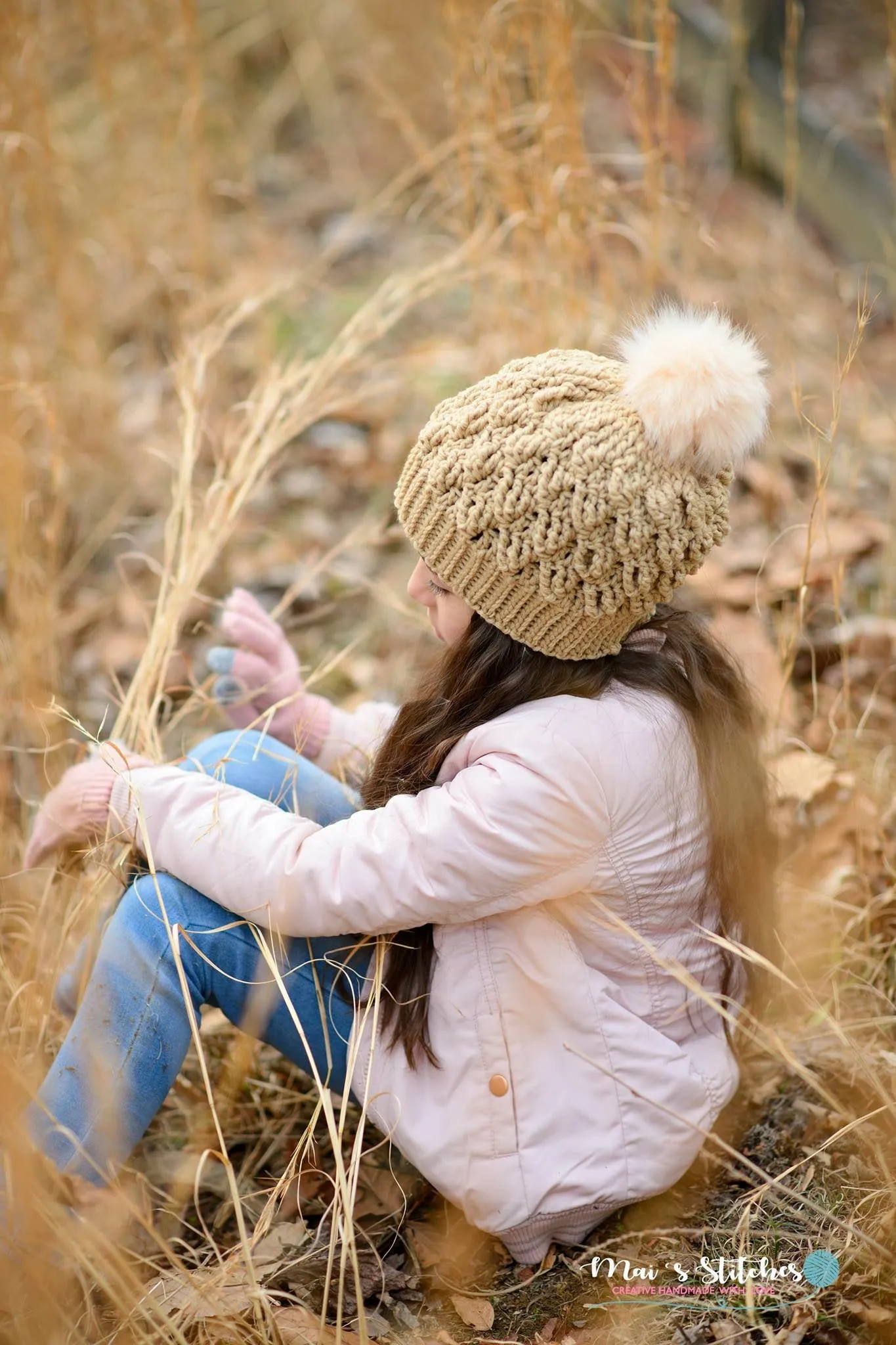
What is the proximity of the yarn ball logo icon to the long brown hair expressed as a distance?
308 millimetres

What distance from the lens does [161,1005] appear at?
4.61ft

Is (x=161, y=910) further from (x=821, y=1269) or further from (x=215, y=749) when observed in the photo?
(x=821, y=1269)

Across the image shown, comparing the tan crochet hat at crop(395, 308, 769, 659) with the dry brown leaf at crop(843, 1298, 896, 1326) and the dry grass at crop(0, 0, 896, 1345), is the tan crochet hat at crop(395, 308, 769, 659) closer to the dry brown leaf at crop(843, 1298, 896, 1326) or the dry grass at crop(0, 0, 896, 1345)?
the dry grass at crop(0, 0, 896, 1345)

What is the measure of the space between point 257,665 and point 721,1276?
0.99m

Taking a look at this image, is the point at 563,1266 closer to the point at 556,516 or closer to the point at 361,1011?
the point at 361,1011

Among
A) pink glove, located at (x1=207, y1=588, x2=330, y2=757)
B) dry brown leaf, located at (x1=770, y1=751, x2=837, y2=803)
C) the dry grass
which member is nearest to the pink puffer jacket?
Result: the dry grass

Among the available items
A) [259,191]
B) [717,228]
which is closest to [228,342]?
[259,191]

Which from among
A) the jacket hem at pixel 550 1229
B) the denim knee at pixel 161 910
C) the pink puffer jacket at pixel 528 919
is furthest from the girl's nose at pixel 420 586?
the jacket hem at pixel 550 1229

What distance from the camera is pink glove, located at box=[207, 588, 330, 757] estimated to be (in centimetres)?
177

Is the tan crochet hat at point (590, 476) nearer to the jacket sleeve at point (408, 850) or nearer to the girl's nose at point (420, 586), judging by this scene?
A: the girl's nose at point (420, 586)

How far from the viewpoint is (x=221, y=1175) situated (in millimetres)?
1709

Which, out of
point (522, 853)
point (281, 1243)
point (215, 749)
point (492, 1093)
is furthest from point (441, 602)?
point (281, 1243)

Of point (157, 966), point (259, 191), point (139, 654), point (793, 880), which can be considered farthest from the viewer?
point (259, 191)

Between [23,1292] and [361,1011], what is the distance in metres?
0.45
